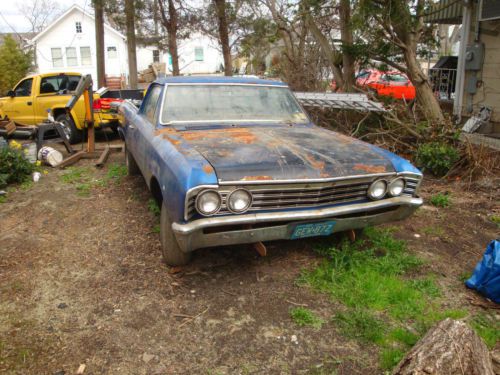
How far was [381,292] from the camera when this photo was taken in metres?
3.31

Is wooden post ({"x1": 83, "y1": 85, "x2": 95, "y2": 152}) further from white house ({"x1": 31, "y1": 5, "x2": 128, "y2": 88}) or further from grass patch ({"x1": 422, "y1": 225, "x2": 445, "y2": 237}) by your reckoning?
white house ({"x1": 31, "y1": 5, "x2": 128, "y2": 88})

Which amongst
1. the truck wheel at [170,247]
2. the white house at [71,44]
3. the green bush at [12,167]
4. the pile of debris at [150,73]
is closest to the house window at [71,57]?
the white house at [71,44]

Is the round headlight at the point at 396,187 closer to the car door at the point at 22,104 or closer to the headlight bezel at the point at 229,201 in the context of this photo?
the headlight bezel at the point at 229,201

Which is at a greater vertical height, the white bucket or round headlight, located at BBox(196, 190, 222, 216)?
round headlight, located at BBox(196, 190, 222, 216)

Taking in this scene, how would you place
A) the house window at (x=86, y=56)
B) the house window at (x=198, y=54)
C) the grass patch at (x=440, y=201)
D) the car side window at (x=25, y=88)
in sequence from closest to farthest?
1. the grass patch at (x=440, y=201)
2. the car side window at (x=25, y=88)
3. the house window at (x=86, y=56)
4. the house window at (x=198, y=54)

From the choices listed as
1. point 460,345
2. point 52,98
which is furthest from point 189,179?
point 52,98

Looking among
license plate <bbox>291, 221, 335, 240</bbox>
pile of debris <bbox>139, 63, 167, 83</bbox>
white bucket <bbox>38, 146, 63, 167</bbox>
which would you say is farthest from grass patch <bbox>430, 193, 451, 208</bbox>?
pile of debris <bbox>139, 63, 167, 83</bbox>

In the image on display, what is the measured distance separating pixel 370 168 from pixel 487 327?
1393mm

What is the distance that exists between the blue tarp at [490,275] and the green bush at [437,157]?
3.26 metres

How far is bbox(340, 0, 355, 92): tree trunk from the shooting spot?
8727 millimetres

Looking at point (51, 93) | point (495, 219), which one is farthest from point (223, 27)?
point (495, 219)

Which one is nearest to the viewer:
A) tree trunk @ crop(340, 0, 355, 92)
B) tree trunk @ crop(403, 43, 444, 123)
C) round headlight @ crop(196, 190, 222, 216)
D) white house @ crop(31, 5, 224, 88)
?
round headlight @ crop(196, 190, 222, 216)

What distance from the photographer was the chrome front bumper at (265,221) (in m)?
2.95

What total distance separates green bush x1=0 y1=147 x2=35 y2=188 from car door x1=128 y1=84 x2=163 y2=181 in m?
2.15
